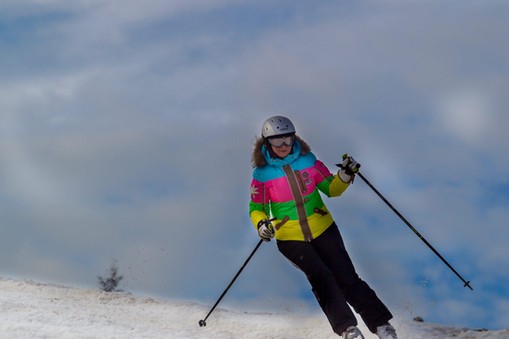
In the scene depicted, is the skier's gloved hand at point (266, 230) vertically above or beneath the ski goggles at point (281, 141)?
beneath

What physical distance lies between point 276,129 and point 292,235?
1.21 m

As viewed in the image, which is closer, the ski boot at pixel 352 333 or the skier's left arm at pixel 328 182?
the ski boot at pixel 352 333

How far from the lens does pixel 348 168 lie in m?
7.80

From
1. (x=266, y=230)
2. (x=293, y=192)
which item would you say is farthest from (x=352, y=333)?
(x=293, y=192)

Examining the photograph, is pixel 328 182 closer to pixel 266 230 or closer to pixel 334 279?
pixel 266 230

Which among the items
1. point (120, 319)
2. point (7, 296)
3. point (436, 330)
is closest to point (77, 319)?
point (120, 319)

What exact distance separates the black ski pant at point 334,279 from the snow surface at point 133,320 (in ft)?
4.80

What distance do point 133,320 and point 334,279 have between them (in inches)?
136

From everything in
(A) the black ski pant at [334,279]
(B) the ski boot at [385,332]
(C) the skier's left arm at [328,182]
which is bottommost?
(B) the ski boot at [385,332]

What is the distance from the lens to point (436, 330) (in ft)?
30.6

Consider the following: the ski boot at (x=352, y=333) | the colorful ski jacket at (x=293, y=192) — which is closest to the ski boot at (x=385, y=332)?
the ski boot at (x=352, y=333)

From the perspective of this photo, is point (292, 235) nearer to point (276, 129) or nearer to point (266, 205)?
point (266, 205)

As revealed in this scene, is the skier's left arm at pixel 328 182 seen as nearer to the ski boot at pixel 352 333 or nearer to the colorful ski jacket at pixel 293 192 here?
the colorful ski jacket at pixel 293 192

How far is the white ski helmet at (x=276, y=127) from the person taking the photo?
25.7 feet
